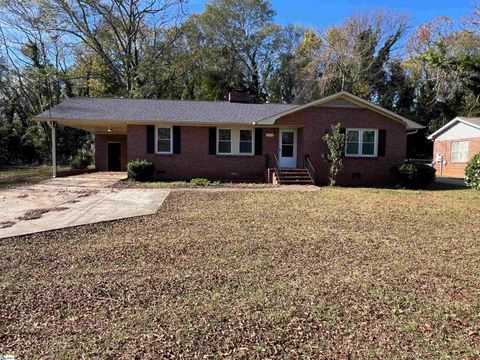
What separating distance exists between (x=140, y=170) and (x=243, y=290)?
12250mm

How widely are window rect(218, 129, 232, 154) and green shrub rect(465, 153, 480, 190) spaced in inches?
402

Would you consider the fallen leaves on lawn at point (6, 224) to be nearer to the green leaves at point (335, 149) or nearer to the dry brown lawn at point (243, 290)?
the dry brown lawn at point (243, 290)

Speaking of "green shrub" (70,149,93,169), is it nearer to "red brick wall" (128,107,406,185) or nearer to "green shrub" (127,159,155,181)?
"red brick wall" (128,107,406,185)

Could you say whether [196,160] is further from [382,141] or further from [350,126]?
[382,141]

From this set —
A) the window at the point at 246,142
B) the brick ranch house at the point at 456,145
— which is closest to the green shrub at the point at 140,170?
the window at the point at 246,142

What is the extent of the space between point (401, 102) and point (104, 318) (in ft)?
111

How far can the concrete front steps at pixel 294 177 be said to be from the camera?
15623 millimetres

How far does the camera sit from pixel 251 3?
1385 inches

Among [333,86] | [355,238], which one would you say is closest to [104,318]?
[355,238]

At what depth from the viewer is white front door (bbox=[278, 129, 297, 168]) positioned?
1739 cm

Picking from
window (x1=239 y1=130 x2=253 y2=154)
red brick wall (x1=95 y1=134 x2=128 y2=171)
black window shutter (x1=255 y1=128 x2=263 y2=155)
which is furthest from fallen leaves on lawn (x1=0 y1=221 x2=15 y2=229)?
red brick wall (x1=95 y1=134 x2=128 y2=171)

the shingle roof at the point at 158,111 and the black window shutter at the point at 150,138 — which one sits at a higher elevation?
the shingle roof at the point at 158,111

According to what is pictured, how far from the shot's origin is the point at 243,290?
13.3 feet

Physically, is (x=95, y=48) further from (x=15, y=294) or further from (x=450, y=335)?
(x=450, y=335)
